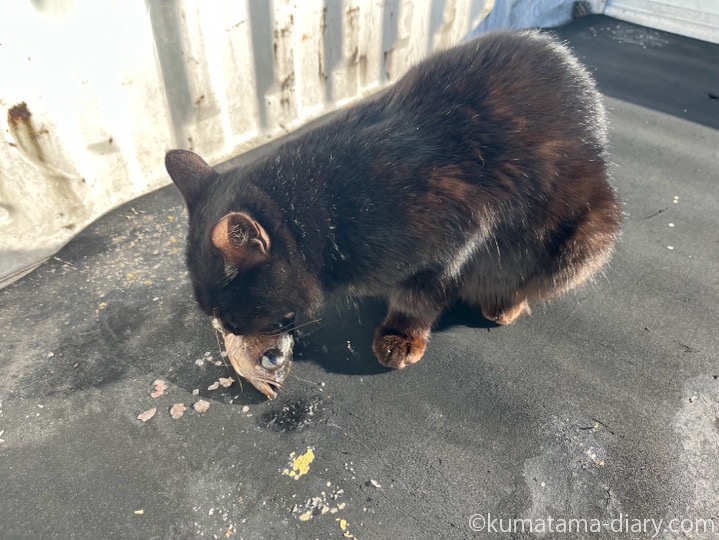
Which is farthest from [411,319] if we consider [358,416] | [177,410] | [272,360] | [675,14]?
[675,14]

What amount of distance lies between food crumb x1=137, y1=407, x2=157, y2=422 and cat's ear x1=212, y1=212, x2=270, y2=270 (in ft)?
2.22

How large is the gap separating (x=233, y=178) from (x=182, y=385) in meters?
0.83

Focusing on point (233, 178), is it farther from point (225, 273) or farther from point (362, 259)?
point (362, 259)

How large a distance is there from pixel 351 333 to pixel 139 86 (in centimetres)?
165

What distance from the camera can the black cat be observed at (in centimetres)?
183

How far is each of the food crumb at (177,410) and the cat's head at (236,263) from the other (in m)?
0.34

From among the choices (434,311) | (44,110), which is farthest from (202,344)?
(44,110)

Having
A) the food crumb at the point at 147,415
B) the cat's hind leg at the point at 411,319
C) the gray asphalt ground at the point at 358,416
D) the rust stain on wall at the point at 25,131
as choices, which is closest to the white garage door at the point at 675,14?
the gray asphalt ground at the point at 358,416

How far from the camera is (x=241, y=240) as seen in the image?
1.62 m

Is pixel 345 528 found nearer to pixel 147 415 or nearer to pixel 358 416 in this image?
pixel 358 416

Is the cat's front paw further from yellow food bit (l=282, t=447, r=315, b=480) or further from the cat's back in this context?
the cat's back

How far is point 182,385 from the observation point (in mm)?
2012

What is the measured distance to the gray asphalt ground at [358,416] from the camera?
164 cm

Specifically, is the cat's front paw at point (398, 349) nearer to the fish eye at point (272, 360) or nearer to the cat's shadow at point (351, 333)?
the cat's shadow at point (351, 333)
